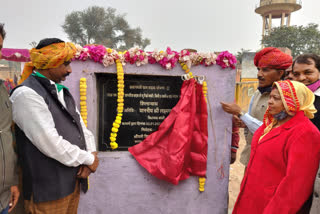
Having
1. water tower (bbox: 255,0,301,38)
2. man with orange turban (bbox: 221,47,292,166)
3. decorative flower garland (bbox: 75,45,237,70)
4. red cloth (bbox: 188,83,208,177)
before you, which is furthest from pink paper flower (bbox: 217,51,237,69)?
water tower (bbox: 255,0,301,38)

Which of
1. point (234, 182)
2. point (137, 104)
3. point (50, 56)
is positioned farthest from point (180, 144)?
point (234, 182)

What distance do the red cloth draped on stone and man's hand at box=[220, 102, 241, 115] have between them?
0.75 feet

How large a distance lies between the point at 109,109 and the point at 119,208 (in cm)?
124

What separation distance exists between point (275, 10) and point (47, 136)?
42189mm

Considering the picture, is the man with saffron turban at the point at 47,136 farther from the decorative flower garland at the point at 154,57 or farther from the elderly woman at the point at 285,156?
the elderly woman at the point at 285,156

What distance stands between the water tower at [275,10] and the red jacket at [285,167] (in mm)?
37190

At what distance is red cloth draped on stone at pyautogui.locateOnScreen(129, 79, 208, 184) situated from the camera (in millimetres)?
2281

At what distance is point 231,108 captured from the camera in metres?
2.29

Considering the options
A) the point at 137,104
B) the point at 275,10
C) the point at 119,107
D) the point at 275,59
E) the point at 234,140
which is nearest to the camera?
the point at 275,59

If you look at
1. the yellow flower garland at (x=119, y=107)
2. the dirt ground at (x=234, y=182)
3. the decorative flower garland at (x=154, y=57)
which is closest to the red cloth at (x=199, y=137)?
the decorative flower garland at (x=154, y=57)

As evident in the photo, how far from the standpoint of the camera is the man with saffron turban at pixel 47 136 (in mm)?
1406

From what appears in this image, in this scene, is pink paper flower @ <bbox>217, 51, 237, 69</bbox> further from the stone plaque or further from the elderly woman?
the elderly woman

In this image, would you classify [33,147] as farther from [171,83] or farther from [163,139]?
[171,83]

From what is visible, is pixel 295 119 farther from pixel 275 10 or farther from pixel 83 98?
pixel 275 10
